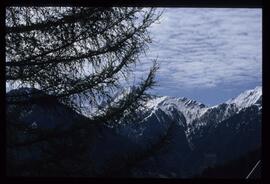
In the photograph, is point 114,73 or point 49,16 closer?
point 49,16

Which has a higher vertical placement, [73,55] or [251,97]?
[251,97]

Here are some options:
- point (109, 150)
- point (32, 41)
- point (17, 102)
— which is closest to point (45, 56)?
point (32, 41)

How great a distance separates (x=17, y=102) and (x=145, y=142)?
1.07 m

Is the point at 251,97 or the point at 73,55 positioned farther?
the point at 251,97

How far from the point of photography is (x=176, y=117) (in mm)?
3059

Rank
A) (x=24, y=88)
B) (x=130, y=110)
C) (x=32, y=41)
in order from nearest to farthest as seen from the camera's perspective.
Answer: (x=32, y=41) < (x=24, y=88) < (x=130, y=110)

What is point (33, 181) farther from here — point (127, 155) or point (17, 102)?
point (127, 155)

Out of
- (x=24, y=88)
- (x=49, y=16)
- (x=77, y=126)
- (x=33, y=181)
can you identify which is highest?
(x=49, y=16)

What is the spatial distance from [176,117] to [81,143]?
730 millimetres

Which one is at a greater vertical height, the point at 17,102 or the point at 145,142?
the point at 17,102

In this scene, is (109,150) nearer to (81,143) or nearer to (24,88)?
(81,143)

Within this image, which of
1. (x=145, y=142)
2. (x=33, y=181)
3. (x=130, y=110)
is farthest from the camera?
(x=145, y=142)

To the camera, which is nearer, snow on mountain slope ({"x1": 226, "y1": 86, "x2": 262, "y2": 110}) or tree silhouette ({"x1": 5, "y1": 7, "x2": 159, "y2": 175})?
Result: snow on mountain slope ({"x1": 226, "y1": 86, "x2": 262, "y2": 110})

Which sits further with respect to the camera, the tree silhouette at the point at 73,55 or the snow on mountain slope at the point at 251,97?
the tree silhouette at the point at 73,55
